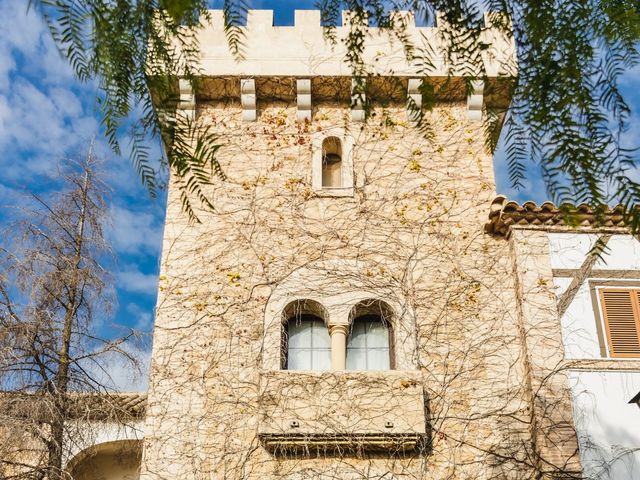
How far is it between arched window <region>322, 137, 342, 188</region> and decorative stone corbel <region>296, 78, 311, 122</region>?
1.26ft

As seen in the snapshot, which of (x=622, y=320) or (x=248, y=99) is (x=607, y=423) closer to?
(x=622, y=320)

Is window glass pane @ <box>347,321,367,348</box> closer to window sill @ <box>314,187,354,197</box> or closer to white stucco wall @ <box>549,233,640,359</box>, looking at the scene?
window sill @ <box>314,187,354,197</box>

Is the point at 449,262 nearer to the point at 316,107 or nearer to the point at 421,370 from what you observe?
the point at 421,370

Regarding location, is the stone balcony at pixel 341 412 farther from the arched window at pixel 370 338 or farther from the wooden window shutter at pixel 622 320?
the wooden window shutter at pixel 622 320

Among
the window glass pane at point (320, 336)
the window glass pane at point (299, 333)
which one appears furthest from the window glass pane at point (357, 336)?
→ the window glass pane at point (299, 333)

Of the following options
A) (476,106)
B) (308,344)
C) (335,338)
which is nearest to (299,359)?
(308,344)

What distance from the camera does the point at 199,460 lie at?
322 inches

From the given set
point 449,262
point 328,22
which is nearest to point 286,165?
point 449,262

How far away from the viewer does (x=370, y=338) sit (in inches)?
356

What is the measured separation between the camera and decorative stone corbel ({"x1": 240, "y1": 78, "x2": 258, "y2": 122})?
10144 millimetres

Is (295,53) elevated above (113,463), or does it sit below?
above

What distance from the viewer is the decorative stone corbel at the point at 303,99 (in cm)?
1016

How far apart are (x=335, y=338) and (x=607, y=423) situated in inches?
105

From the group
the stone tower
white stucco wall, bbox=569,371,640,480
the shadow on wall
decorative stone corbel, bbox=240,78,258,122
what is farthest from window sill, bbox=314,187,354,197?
the shadow on wall
